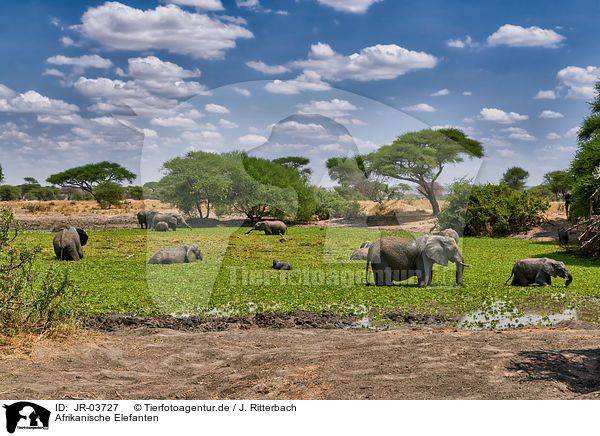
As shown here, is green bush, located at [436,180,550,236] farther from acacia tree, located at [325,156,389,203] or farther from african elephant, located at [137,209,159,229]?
african elephant, located at [137,209,159,229]

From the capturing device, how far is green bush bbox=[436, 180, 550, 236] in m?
26.8

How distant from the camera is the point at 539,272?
12031 millimetres

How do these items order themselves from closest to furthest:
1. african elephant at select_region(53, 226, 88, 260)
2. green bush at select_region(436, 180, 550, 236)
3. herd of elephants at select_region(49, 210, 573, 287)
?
herd of elephants at select_region(49, 210, 573, 287) < african elephant at select_region(53, 226, 88, 260) < green bush at select_region(436, 180, 550, 236)

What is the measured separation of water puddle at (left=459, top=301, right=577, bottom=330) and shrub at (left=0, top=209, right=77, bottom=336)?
20.4 feet

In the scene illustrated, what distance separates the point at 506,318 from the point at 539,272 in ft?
11.3

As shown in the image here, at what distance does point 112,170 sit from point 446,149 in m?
41.4

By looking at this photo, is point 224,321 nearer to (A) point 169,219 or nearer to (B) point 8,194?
(A) point 169,219

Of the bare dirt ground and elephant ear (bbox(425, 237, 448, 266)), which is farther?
elephant ear (bbox(425, 237, 448, 266))

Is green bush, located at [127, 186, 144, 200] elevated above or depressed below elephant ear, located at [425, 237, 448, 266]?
above

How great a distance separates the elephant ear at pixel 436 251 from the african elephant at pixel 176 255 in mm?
7667

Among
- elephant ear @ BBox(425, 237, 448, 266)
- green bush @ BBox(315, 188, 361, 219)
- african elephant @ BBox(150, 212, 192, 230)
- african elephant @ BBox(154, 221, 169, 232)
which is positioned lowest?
elephant ear @ BBox(425, 237, 448, 266)

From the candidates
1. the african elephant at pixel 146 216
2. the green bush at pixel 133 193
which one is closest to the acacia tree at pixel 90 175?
the green bush at pixel 133 193

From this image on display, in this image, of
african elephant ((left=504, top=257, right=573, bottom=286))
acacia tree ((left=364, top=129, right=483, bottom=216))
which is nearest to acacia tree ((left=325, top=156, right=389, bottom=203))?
acacia tree ((left=364, top=129, right=483, bottom=216))
